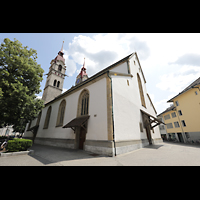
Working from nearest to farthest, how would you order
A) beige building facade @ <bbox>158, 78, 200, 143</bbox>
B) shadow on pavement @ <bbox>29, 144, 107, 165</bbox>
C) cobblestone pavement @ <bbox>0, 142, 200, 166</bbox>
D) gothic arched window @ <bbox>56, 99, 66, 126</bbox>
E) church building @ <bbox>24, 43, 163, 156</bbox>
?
cobblestone pavement @ <bbox>0, 142, 200, 166</bbox>, shadow on pavement @ <bbox>29, 144, 107, 165</bbox>, church building @ <bbox>24, 43, 163, 156</bbox>, gothic arched window @ <bbox>56, 99, 66, 126</bbox>, beige building facade @ <bbox>158, 78, 200, 143</bbox>

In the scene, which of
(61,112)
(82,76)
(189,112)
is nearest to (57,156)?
(61,112)

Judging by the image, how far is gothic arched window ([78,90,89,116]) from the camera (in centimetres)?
1085

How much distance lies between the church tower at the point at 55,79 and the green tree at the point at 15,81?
17387mm

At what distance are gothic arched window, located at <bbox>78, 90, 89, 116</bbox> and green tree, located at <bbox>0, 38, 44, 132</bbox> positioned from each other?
15.8ft

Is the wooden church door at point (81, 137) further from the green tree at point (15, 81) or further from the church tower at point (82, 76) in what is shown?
the church tower at point (82, 76)

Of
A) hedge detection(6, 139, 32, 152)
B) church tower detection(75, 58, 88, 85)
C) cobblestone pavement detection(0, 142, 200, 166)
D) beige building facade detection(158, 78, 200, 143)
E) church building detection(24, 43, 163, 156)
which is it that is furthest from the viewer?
church tower detection(75, 58, 88, 85)

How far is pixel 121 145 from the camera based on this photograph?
7.65 metres

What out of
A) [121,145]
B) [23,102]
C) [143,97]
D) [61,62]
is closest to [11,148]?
[23,102]

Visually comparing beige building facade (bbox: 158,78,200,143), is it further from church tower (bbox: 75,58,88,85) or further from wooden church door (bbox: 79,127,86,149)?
church tower (bbox: 75,58,88,85)

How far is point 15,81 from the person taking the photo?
28.1 ft

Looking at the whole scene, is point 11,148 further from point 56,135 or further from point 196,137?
point 196,137

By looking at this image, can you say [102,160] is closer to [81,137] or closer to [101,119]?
[101,119]

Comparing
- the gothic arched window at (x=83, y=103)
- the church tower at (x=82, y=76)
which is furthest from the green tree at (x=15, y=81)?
the church tower at (x=82, y=76)

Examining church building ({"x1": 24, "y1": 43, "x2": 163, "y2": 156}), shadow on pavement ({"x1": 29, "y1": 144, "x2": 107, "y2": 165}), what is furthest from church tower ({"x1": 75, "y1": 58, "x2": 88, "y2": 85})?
shadow on pavement ({"x1": 29, "y1": 144, "x2": 107, "y2": 165})
